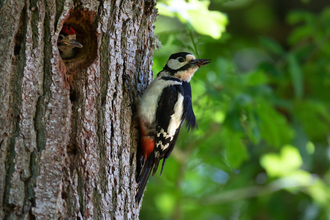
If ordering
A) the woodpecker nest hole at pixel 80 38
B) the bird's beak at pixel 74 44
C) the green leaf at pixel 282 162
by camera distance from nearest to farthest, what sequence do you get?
the woodpecker nest hole at pixel 80 38, the bird's beak at pixel 74 44, the green leaf at pixel 282 162

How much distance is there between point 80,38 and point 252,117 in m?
1.84

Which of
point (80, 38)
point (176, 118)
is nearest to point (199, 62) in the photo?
point (176, 118)

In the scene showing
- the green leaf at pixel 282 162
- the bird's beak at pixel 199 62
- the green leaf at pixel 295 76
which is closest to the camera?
the bird's beak at pixel 199 62

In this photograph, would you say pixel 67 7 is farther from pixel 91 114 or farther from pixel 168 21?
pixel 168 21

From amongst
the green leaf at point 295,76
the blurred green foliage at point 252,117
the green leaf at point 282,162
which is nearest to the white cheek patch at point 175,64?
the blurred green foliage at point 252,117

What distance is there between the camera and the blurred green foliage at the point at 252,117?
3852mm

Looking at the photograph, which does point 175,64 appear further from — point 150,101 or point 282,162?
point 282,162

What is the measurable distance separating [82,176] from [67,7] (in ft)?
3.33

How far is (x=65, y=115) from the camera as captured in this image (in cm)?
218

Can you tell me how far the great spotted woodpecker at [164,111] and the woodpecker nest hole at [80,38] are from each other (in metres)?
0.59

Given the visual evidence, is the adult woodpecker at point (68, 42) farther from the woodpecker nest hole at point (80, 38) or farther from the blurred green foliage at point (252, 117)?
the blurred green foliage at point (252, 117)

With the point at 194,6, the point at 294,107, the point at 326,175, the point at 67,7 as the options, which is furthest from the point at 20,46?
the point at 326,175

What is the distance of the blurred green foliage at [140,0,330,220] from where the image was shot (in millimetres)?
3852

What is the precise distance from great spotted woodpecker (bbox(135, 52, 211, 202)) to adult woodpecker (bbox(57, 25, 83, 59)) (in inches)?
25.2
